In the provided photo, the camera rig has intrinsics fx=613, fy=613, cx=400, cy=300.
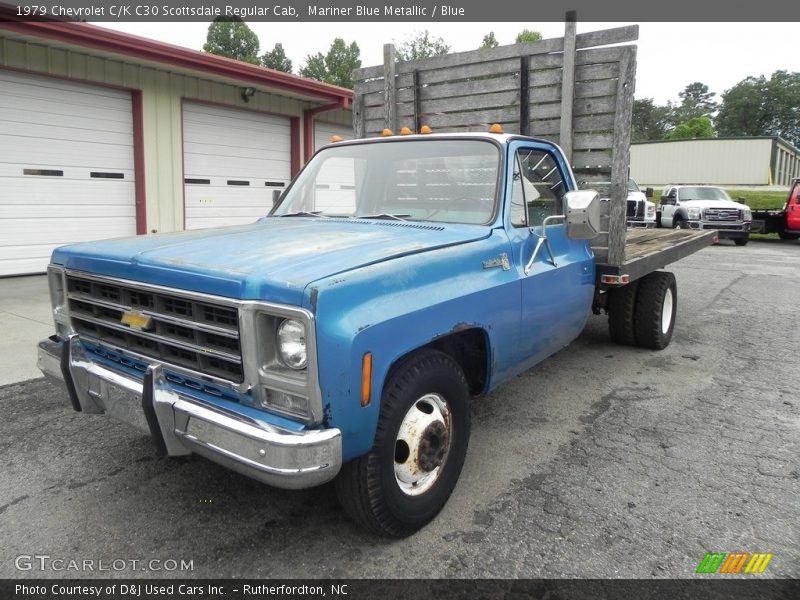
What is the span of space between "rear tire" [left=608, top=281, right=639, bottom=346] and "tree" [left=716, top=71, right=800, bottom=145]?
9742cm

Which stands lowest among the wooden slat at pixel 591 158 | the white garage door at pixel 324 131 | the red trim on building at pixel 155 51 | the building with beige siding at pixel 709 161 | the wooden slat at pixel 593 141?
the wooden slat at pixel 591 158

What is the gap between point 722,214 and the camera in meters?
18.7

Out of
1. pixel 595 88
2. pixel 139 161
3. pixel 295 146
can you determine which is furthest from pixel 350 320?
pixel 295 146

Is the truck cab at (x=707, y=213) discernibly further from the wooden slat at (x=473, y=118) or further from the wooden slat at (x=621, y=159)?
the wooden slat at (x=621, y=159)

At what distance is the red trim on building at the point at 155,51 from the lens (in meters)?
8.02

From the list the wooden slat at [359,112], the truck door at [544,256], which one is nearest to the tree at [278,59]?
the wooden slat at [359,112]

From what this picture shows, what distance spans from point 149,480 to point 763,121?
103 meters

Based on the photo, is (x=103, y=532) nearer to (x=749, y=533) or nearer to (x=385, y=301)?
(x=385, y=301)

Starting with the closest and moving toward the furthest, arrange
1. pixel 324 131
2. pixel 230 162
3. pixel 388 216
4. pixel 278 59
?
pixel 388 216 < pixel 230 162 < pixel 324 131 < pixel 278 59

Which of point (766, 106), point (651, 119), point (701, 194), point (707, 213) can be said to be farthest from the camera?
point (651, 119)

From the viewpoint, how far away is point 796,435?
4008mm

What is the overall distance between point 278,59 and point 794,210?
142ft

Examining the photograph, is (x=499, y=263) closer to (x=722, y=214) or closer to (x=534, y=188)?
(x=534, y=188)

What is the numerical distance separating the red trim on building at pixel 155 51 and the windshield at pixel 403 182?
238 inches
